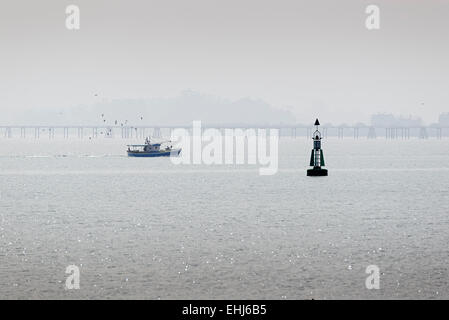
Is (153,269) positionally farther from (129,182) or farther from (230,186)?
(129,182)

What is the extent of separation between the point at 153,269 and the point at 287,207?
27811 mm

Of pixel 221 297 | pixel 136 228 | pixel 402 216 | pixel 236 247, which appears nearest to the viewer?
pixel 221 297

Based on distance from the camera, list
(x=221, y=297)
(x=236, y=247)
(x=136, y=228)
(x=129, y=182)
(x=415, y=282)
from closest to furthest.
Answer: (x=221, y=297)
(x=415, y=282)
(x=236, y=247)
(x=136, y=228)
(x=129, y=182)

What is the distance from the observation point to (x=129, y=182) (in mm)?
82812

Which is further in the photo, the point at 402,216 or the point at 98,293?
the point at 402,216

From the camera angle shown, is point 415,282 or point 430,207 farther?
point 430,207

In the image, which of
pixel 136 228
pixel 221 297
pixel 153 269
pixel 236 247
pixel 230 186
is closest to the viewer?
pixel 221 297

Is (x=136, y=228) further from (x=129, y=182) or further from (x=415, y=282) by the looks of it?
(x=129, y=182)

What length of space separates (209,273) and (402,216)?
24.7 meters

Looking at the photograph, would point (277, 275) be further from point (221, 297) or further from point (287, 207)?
point (287, 207)

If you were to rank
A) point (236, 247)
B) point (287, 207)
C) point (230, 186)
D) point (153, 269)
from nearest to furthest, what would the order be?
point (153, 269)
point (236, 247)
point (287, 207)
point (230, 186)

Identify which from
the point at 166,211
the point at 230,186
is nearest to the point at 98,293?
the point at 166,211

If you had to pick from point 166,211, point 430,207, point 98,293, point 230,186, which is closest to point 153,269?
point 98,293

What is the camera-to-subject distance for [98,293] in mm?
23234
